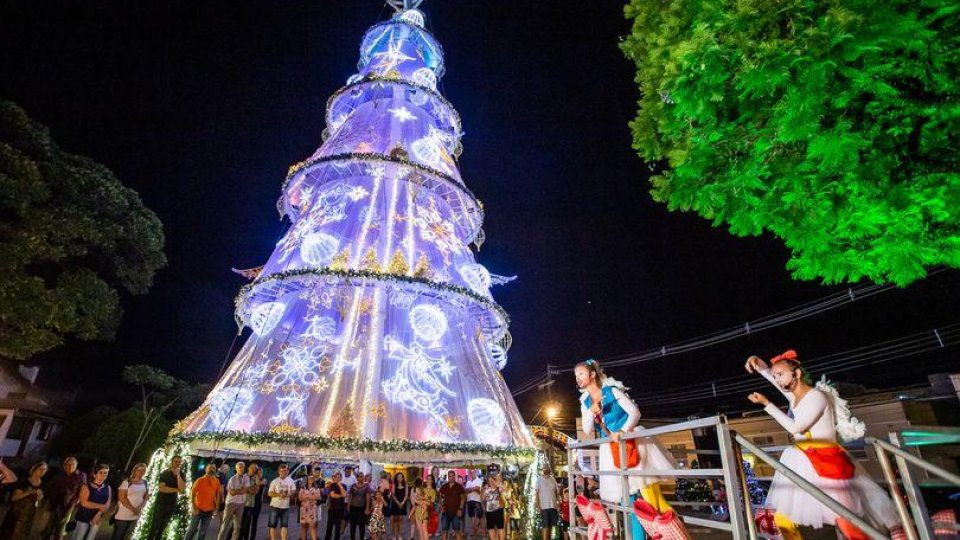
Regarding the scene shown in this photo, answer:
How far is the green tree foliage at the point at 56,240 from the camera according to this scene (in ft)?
35.8

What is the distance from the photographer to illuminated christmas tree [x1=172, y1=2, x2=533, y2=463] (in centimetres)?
783

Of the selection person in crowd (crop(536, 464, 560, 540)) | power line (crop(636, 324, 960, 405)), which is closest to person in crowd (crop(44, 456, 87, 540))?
person in crowd (crop(536, 464, 560, 540))

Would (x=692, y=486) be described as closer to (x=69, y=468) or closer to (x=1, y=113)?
(x=69, y=468)

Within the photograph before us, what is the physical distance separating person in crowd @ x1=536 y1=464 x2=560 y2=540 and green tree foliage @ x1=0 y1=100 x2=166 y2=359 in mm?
13468

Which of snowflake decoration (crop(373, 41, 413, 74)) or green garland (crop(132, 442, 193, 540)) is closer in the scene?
green garland (crop(132, 442, 193, 540))

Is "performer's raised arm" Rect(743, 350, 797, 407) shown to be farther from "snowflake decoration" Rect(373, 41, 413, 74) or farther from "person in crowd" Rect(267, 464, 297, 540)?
Answer: "snowflake decoration" Rect(373, 41, 413, 74)

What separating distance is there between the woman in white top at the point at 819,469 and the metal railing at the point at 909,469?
14cm

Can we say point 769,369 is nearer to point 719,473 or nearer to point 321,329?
point 719,473

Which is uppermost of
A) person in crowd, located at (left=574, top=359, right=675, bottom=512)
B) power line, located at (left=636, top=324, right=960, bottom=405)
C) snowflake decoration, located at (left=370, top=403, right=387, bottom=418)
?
power line, located at (left=636, top=324, right=960, bottom=405)

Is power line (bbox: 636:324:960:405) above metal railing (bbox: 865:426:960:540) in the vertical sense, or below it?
above

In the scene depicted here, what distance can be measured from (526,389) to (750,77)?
99.3ft

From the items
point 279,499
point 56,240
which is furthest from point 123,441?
point 279,499

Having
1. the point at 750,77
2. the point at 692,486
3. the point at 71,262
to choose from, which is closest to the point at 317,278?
the point at 750,77

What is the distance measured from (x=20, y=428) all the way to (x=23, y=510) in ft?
64.0
